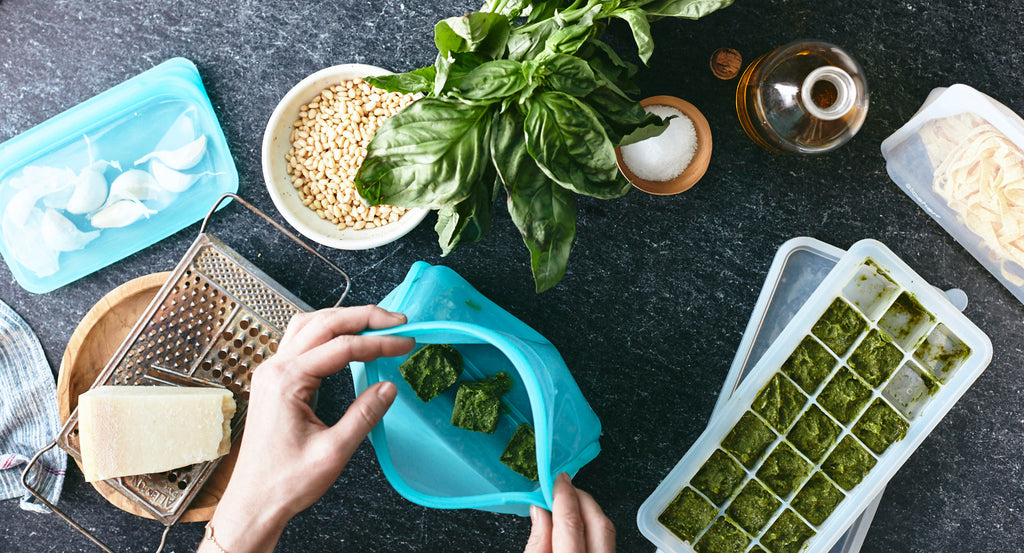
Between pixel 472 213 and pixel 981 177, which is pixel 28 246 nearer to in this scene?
pixel 472 213

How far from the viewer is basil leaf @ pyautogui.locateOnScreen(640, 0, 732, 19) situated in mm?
769

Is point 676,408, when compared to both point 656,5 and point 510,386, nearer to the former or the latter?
point 510,386

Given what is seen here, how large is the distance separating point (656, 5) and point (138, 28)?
3.39 ft

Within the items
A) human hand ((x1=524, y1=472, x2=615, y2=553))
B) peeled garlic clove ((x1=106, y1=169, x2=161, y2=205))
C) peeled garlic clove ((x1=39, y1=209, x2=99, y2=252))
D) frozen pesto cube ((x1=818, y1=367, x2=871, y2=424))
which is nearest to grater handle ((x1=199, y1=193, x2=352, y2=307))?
peeled garlic clove ((x1=106, y1=169, x2=161, y2=205))

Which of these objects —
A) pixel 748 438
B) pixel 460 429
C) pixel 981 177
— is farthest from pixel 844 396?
pixel 460 429

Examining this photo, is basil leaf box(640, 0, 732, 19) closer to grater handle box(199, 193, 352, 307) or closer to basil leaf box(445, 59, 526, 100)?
basil leaf box(445, 59, 526, 100)

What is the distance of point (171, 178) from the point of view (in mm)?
1208

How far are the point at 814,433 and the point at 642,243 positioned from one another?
453mm

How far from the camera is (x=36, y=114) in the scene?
126 centimetres

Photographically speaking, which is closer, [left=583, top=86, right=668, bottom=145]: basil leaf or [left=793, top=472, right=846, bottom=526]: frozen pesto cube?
[left=583, top=86, right=668, bottom=145]: basil leaf

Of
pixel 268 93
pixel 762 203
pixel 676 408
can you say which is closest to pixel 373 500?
pixel 676 408

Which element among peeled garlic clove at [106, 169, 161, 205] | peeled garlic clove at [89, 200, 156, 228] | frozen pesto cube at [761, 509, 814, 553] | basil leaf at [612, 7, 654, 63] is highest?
basil leaf at [612, 7, 654, 63]

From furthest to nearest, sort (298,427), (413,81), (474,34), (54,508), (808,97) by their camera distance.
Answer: (54,508) < (808,97) < (298,427) < (413,81) < (474,34)

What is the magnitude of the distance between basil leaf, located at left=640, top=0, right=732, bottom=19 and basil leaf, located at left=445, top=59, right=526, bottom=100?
229 mm
